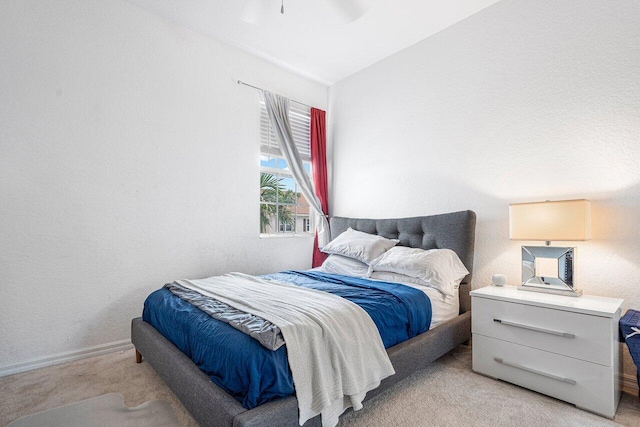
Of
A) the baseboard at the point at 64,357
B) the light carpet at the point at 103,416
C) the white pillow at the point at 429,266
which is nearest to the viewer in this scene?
the light carpet at the point at 103,416

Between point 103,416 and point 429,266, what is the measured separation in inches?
87.9

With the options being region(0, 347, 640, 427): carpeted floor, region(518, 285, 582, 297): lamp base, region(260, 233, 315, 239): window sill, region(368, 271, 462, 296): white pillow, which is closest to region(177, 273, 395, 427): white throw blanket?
region(0, 347, 640, 427): carpeted floor

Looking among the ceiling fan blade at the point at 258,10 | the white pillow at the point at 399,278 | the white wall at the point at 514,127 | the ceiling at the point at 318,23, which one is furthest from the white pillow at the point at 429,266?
the ceiling fan blade at the point at 258,10

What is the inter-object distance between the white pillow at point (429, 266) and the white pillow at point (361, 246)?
0.16m

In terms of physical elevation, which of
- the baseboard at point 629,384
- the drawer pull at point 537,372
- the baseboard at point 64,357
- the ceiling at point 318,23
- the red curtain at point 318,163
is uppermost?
the ceiling at point 318,23

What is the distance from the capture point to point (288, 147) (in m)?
3.77

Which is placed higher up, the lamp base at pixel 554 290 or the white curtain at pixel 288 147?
the white curtain at pixel 288 147

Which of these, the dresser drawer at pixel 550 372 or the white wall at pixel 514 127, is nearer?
the dresser drawer at pixel 550 372

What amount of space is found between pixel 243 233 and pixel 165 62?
1817 millimetres

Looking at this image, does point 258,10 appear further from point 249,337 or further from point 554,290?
point 554,290

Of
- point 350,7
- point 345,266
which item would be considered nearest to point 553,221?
point 345,266

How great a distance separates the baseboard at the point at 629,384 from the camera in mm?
1975

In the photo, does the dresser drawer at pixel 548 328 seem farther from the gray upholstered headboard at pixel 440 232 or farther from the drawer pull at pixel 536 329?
the gray upholstered headboard at pixel 440 232

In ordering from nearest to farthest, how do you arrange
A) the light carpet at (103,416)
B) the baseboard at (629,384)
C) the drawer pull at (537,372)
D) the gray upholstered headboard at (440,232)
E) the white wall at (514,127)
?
the light carpet at (103,416) → the drawer pull at (537,372) → the baseboard at (629,384) → the white wall at (514,127) → the gray upholstered headboard at (440,232)
